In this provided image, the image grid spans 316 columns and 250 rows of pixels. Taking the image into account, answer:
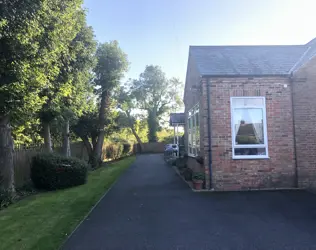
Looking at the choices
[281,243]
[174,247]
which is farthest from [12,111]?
[281,243]

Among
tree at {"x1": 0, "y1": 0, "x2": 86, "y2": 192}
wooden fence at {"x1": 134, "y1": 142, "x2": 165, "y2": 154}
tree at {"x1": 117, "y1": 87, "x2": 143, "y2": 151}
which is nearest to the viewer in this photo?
tree at {"x1": 0, "y1": 0, "x2": 86, "y2": 192}

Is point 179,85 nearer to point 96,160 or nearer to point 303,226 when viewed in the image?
point 96,160

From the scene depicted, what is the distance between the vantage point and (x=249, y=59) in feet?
34.5

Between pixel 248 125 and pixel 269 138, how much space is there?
2.70 feet

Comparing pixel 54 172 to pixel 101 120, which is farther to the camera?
pixel 101 120

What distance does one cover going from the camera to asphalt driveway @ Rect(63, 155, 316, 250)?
15.1ft

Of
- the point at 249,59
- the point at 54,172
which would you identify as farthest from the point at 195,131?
the point at 54,172

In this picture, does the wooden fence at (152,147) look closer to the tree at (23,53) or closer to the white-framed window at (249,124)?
the white-framed window at (249,124)

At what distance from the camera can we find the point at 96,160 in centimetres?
1972

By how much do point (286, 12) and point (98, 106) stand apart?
52.5 feet

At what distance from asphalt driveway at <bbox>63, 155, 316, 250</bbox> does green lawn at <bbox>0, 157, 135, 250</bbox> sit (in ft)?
1.08

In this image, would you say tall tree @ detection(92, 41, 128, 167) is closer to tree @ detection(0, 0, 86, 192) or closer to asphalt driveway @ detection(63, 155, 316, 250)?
tree @ detection(0, 0, 86, 192)

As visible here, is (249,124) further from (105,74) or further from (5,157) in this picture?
(105,74)

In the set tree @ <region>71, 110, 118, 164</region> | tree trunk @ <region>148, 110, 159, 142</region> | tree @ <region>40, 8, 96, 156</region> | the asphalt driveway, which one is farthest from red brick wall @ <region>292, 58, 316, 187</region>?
tree trunk @ <region>148, 110, 159, 142</region>
